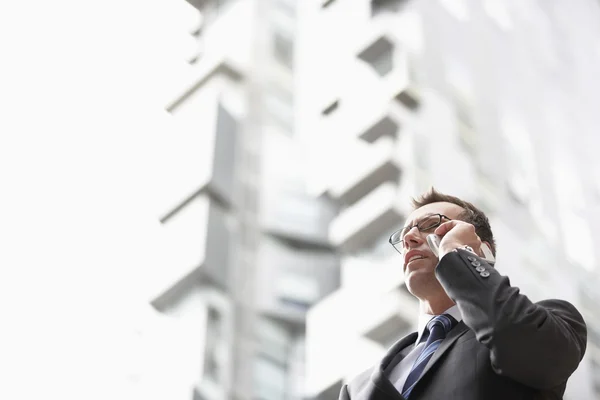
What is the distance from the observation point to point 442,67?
47.1 ft

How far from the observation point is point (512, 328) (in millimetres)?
1990

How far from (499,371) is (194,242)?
1237 centimetres

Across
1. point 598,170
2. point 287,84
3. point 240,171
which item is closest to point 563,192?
point 598,170

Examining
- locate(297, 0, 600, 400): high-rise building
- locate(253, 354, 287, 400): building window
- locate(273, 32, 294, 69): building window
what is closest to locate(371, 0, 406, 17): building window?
locate(297, 0, 600, 400): high-rise building

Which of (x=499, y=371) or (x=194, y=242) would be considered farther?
(x=194, y=242)

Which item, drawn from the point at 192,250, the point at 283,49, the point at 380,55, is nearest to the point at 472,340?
the point at 192,250

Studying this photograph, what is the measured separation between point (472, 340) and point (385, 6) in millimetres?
13826

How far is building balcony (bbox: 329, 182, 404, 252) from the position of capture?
1315 centimetres

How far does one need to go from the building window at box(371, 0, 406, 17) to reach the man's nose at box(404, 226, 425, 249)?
13.1m

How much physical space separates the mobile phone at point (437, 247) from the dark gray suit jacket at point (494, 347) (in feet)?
0.48

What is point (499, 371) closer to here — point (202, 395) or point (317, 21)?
point (202, 395)

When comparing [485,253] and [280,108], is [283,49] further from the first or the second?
[485,253]

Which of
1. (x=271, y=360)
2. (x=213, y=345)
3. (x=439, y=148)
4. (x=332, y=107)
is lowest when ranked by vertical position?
(x=271, y=360)

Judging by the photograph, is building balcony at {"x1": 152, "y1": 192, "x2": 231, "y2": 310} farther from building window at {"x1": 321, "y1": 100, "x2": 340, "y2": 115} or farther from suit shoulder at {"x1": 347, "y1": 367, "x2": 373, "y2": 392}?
suit shoulder at {"x1": 347, "y1": 367, "x2": 373, "y2": 392}
